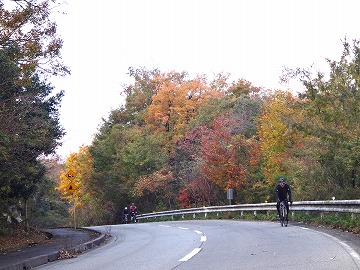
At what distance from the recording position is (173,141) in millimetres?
51781

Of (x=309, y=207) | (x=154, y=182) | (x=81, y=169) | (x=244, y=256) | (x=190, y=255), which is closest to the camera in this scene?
(x=244, y=256)

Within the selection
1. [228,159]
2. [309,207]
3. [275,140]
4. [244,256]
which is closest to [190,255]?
[244,256]

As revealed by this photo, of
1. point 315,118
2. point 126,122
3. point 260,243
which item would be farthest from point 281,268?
point 126,122

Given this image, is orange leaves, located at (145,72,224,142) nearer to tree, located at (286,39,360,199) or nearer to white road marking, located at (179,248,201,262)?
tree, located at (286,39,360,199)

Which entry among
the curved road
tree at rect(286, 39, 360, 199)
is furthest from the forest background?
the curved road

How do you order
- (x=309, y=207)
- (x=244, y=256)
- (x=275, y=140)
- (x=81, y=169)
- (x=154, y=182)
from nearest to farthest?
(x=244, y=256) < (x=309, y=207) < (x=275, y=140) < (x=154, y=182) < (x=81, y=169)

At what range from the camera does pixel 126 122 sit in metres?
62.5

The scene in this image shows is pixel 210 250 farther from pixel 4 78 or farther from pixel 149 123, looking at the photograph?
pixel 149 123

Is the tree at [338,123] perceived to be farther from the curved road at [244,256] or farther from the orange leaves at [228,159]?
the orange leaves at [228,159]

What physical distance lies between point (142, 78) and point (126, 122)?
6204 mm

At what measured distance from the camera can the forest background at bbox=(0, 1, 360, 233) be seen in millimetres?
15500

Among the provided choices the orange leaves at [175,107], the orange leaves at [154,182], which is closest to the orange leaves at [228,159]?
the orange leaves at [154,182]

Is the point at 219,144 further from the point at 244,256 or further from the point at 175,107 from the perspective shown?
the point at 244,256

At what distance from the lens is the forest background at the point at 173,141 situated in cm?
1550
